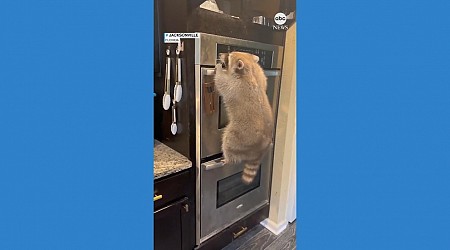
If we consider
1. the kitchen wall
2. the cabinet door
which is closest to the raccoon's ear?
the kitchen wall

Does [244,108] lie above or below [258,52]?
below

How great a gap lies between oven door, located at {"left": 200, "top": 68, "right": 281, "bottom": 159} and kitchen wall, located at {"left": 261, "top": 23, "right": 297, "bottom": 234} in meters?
0.03

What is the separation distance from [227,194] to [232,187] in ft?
0.13

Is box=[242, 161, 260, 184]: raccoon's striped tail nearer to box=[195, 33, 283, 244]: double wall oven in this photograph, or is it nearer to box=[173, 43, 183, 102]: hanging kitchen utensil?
box=[195, 33, 283, 244]: double wall oven

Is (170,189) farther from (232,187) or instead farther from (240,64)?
(240,64)

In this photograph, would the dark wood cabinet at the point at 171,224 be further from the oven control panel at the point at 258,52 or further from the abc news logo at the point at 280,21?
the abc news logo at the point at 280,21

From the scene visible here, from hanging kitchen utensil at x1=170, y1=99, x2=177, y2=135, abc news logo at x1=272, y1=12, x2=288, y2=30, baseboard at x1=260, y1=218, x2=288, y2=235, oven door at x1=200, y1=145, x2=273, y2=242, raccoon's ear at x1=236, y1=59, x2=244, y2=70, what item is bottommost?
baseboard at x1=260, y1=218, x2=288, y2=235

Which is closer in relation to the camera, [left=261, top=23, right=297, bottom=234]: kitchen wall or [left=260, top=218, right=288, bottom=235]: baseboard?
[left=261, top=23, right=297, bottom=234]: kitchen wall

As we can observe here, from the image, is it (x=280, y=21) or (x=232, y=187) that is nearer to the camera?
(x=280, y=21)

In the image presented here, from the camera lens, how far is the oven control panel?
885 millimetres

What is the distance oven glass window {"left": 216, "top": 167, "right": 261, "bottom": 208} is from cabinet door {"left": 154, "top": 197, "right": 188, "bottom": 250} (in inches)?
5.5

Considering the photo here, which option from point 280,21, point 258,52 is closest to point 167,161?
point 258,52

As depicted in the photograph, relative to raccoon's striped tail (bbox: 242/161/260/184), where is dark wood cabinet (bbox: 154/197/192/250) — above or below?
below

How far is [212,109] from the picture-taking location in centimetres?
92
